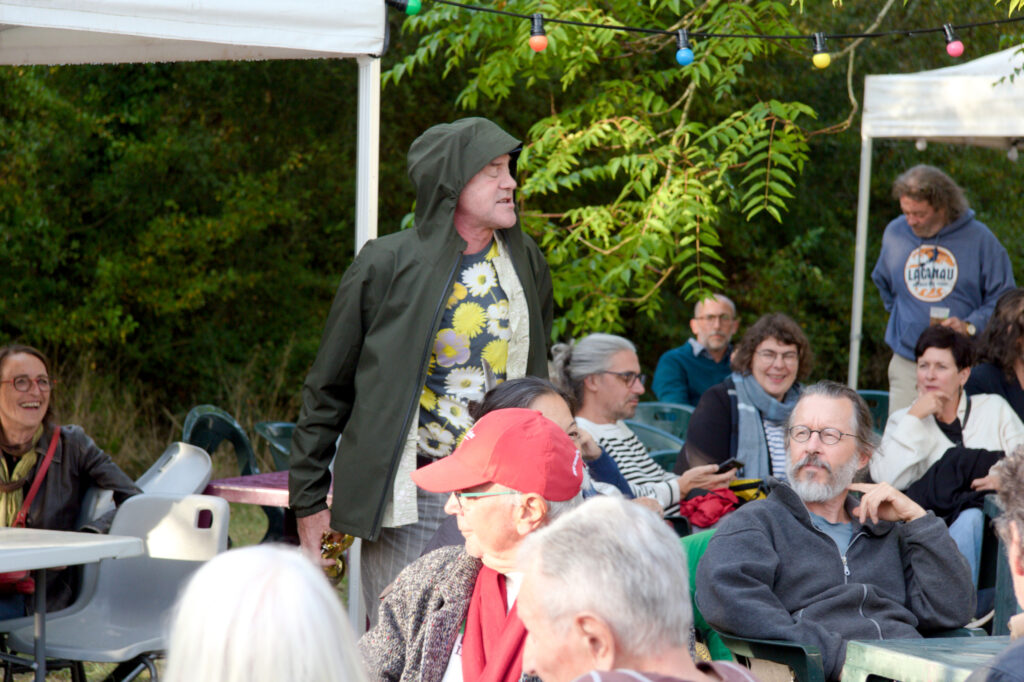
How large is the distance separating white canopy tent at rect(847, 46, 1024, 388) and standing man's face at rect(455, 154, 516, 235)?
3968 mm

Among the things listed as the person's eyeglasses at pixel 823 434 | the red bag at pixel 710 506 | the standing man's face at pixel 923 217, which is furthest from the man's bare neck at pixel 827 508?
the standing man's face at pixel 923 217

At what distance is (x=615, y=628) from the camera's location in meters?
1.56

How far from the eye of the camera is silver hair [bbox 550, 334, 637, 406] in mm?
4684

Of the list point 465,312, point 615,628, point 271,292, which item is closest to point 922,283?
point 465,312

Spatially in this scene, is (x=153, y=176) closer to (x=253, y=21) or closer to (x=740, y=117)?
(x=740, y=117)

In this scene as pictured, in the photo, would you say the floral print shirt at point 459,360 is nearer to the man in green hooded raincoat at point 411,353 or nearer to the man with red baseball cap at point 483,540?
the man in green hooded raincoat at point 411,353

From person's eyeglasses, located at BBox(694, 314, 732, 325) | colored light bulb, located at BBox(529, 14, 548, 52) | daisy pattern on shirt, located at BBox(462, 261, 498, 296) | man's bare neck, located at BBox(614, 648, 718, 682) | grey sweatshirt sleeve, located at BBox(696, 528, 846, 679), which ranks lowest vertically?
grey sweatshirt sleeve, located at BBox(696, 528, 846, 679)

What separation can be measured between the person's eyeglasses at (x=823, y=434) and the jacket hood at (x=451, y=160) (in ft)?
3.78

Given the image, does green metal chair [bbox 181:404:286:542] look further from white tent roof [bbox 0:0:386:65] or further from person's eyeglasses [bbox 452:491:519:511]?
person's eyeglasses [bbox 452:491:519:511]

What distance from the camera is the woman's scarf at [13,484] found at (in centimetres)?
414

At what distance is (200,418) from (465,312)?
8.56 ft

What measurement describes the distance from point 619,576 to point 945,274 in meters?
5.27

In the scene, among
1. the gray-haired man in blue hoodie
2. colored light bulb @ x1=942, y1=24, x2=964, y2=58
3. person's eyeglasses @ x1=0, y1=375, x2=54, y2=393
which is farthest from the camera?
the gray-haired man in blue hoodie

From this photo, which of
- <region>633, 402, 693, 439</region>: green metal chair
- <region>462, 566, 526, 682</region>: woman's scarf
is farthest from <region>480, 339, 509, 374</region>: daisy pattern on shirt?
<region>633, 402, 693, 439</region>: green metal chair
